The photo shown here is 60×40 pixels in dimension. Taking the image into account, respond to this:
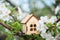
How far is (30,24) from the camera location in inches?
52.0

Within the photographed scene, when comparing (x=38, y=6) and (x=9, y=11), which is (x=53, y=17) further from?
(x=9, y=11)

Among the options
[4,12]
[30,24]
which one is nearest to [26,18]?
[30,24]

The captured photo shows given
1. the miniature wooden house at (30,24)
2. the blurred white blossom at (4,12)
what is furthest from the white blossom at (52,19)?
the blurred white blossom at (4,12)

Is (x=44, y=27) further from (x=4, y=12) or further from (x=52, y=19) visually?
(x=4, y=12)

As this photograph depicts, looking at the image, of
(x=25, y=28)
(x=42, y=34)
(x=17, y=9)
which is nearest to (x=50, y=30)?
(x=42, y=34)

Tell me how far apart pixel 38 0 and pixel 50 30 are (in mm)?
257

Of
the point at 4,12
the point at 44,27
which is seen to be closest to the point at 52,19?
the point at 44,27

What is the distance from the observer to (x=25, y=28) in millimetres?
1317

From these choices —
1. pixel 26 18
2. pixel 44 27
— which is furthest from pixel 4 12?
pixel 44 27

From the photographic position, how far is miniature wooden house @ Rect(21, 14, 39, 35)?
1.31m

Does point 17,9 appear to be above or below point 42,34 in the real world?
above

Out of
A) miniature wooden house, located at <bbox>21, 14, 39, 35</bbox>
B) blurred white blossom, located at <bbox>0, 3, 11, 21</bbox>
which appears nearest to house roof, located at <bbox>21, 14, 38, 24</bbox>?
miniature wooden house, located at <bbox>21, 14, 39, 35</bbox>

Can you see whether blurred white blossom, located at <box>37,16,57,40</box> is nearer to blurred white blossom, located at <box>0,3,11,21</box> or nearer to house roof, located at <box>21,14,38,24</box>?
house roof, located at <box>21,14,38,24</box>

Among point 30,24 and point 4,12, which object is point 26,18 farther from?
point 4,12
